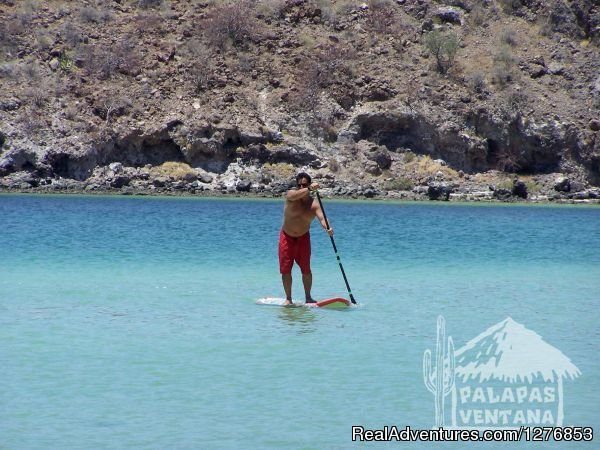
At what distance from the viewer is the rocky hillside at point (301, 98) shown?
48.0m

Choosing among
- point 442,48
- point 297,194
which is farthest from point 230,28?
point 297,194

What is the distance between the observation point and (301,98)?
51.2 m

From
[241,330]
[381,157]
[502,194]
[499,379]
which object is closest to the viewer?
[499,379]

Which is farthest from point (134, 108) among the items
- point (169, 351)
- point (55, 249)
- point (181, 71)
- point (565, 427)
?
point (565, 427)

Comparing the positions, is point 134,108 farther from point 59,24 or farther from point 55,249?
point 55,249

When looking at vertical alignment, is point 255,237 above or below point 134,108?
below

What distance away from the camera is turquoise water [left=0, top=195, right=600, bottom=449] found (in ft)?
26.2

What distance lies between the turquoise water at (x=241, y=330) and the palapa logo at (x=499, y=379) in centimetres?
15

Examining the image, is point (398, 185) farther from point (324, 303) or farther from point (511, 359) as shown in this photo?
point (511, 359)

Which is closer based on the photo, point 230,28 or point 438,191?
point 438,191

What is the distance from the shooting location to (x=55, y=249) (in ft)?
70.4

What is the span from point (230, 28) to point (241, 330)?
4453 centimetres

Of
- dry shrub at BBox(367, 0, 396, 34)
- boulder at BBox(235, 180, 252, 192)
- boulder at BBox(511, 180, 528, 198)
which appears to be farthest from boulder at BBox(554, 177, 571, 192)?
boulder at BBox(235, 180, 252, 192)

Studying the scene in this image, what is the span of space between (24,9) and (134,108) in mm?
10999
